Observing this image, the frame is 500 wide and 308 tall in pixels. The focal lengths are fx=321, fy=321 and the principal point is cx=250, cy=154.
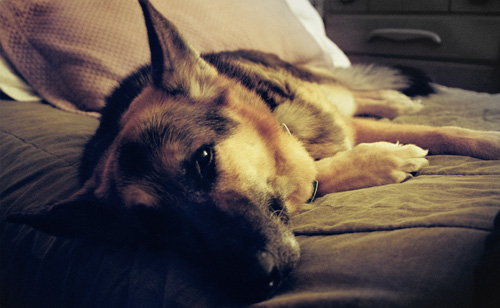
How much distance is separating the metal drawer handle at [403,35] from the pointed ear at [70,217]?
130 inches

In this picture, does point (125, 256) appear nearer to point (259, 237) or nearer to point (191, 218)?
point (191, 218)

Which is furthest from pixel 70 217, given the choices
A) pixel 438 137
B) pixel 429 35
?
pixel 429 35

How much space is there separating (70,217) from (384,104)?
182 centimetres

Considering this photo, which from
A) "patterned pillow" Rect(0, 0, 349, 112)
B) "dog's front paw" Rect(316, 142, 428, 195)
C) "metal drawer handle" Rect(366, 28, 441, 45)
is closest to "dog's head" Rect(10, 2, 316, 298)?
"dog's front paw" Rect(316, 142, 428, 195)

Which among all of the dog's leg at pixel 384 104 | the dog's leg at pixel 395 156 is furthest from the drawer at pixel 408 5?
the dog's leg at pixel 395 156

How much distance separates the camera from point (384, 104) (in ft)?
6.59

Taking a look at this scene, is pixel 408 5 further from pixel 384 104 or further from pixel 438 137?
pixel 438 137

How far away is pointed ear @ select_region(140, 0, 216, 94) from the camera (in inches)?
39.2

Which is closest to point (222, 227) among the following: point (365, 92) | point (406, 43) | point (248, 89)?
point (248, 89)

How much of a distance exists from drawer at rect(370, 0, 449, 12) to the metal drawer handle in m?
0.21

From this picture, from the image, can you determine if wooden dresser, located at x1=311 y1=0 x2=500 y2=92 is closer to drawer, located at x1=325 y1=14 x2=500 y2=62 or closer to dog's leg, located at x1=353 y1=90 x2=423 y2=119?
drawer, located at x1=325 y1=14 x2=500 y2=62

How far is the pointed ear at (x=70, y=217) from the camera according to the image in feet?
2.67

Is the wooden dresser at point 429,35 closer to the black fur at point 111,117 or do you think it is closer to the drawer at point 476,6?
the drawer at point 476,6

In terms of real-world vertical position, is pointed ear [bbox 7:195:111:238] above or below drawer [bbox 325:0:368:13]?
below
